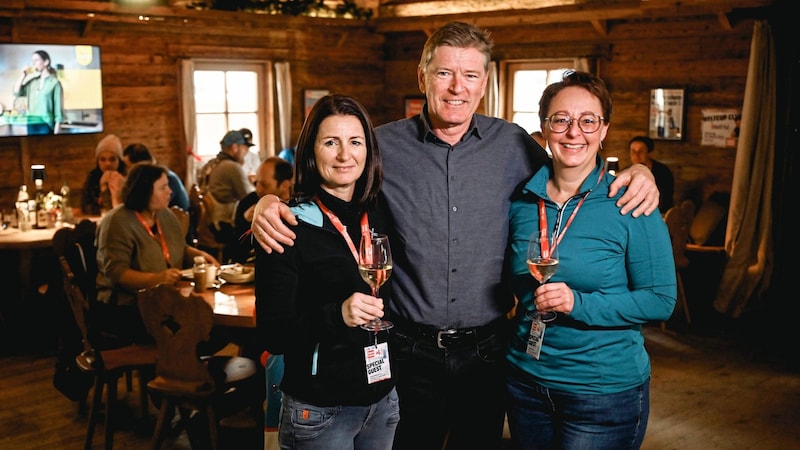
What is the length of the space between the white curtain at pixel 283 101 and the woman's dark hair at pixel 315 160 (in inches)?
323

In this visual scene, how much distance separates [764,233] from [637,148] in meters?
1.38

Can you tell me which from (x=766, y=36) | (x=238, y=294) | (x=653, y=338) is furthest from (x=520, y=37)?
(x=238, y=294)

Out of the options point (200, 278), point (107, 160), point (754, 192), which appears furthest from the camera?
point (107, 160)

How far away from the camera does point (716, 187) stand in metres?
7.70

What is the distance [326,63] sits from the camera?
35.7ft

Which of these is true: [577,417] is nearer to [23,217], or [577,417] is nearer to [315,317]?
[315,317]

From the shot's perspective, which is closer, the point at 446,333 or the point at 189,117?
the point at 446,333

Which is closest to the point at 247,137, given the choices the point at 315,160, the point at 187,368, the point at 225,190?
the point at 225,190

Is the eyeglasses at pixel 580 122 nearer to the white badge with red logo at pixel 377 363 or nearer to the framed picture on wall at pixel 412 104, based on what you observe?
the white badge with red logo at pixel 377 363

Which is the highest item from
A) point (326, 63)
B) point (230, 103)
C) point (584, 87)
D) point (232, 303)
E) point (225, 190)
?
point (326, 63)

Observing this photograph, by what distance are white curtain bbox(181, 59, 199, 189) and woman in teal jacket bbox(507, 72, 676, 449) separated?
7760 mm

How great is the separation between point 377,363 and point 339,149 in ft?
1.85

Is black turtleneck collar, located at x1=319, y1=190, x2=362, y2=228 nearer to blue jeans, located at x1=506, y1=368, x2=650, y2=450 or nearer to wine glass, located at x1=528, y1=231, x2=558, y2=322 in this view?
wine glass, located at x1=528, y1=231, x2=558, y2=322

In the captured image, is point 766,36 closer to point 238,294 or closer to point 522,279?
point 238,294
